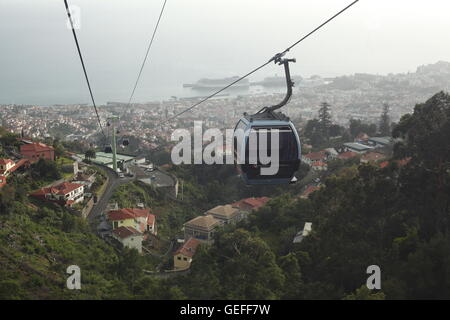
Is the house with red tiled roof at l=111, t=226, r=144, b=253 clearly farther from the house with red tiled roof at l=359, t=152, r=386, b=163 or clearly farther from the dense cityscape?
the dense cityscape

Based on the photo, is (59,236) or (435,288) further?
(59,236)

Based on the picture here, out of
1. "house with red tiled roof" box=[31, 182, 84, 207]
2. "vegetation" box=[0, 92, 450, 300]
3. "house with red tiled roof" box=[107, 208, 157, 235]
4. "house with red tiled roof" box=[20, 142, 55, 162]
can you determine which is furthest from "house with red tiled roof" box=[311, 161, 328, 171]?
"house with red tiled roof" box=[20, 142, 55, 162]

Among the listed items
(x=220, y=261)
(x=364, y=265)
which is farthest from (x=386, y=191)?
(x=220, y=261)

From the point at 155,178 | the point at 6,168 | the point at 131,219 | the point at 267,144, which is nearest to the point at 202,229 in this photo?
the point at 131,219

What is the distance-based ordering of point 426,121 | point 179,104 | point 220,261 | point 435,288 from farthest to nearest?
point 179,104
point 426,121
point 220,261
point 435,288

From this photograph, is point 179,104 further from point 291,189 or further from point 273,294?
point 273,294

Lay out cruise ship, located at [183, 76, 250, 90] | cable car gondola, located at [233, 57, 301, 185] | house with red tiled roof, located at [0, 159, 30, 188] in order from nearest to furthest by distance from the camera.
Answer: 1. cable car gondola, located at [233, 57, 301, 185]
2. house with red tiled roof, located at [0, 159, 30, 188]
3. cruise ship, located at [183, 76, 250, 90]

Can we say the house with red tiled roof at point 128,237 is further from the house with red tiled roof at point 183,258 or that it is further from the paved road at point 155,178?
the paved road at point 155,178
